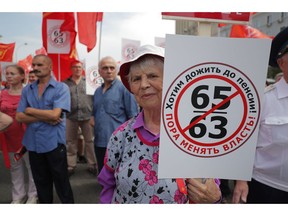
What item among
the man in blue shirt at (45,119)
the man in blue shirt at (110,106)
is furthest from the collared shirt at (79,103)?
the man in blue shirt at (45,119)

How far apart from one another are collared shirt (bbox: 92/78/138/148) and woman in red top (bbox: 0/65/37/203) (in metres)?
0.89

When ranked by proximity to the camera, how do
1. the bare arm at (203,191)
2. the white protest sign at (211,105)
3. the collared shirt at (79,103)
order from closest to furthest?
1. the white protest sign at (211,105)
2. the bare arm at (203,191)
3. the collared shirt at (79,103)

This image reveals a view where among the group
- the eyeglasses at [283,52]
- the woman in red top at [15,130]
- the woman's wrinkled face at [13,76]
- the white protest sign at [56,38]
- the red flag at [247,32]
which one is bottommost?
the woman in red top at [15,130]

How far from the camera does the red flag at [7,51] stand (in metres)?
5.64

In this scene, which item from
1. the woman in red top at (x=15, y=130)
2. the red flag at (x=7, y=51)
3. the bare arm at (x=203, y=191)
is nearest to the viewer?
the bare arm at (x=203, y=191)

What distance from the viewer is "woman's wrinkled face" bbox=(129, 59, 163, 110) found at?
125cm

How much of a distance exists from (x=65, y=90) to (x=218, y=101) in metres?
2.10

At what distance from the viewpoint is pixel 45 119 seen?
8.82 feet

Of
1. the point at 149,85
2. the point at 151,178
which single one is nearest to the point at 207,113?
the point at 149,85

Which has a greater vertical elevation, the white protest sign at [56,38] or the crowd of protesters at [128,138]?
the white protest sign at [56,38]

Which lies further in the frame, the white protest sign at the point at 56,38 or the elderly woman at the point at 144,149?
the white protest sign at the point at 56,38

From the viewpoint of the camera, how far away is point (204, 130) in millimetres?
1035

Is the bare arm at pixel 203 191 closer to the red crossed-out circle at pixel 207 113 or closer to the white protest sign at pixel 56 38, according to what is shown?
the red crossed-out circle at pixel 207 113

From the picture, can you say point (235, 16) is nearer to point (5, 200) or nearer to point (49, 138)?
point (49, 138)
